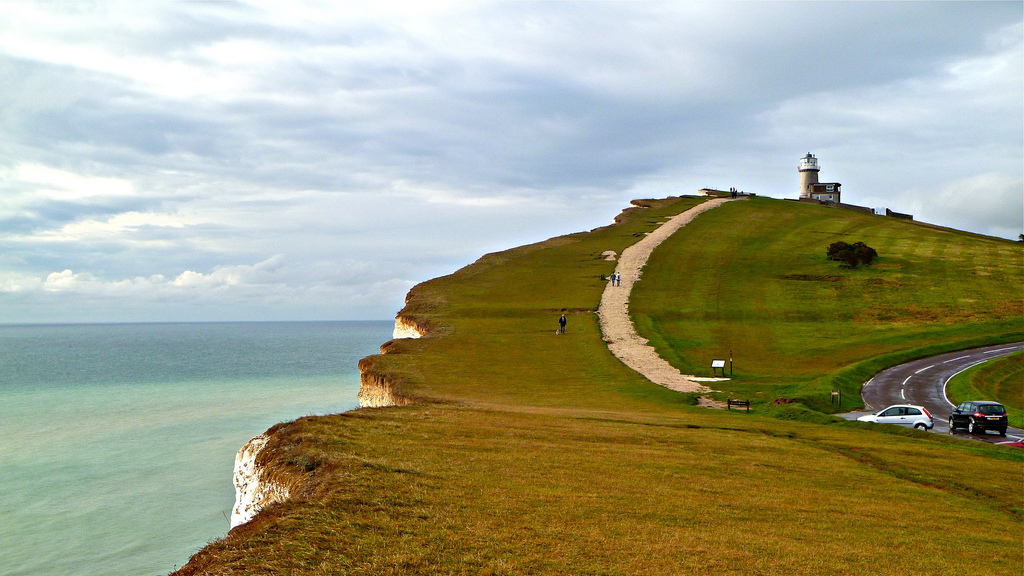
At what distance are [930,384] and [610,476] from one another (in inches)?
1539

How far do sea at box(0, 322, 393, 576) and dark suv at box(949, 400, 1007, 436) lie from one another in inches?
1514

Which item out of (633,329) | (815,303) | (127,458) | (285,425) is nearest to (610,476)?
(285,425)

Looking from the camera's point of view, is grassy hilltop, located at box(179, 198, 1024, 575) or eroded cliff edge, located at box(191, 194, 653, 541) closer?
grassy hilltop, located at box(179, 198, 1024, 575)

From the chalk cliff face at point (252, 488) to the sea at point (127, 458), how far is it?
12.8m

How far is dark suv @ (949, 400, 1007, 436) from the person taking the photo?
112ft

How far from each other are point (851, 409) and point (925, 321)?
3360 cm

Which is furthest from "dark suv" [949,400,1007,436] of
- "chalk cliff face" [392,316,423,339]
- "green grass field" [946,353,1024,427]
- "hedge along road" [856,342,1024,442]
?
"chalk cliff face" [392,316,423,339]

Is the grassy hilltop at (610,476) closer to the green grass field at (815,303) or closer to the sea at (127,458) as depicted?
the green grass field at (815,303)

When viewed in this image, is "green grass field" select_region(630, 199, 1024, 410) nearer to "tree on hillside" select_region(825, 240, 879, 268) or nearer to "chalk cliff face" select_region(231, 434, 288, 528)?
"tree on hillside" select_region(825, 240, 879, 268)

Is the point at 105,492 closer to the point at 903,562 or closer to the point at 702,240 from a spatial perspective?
the point at 903,562

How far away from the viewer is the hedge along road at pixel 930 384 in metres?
38.4

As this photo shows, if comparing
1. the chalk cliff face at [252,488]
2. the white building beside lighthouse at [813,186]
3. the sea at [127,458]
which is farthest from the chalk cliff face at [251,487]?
the white building beside lighthouse at [813,186]

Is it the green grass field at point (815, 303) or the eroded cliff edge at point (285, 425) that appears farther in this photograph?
→ the green grass field at point (815, 303)

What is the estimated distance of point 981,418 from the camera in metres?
34.3
